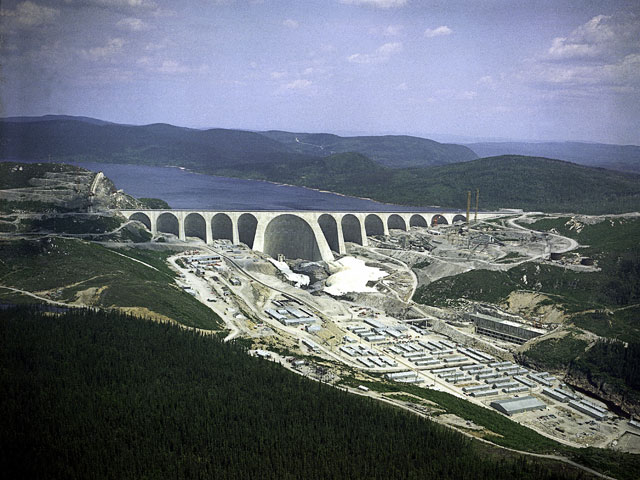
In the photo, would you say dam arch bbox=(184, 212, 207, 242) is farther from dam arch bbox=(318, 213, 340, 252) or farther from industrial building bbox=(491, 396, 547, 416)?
industrial building bbox=(491, 396, 547, 416)

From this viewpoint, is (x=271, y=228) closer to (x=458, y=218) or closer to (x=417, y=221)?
(x=417, y=221)

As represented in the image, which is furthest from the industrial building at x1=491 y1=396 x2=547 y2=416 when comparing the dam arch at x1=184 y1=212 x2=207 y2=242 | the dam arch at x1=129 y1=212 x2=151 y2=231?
the dam arch at x1=129 y1=212 x2=151 y2=231

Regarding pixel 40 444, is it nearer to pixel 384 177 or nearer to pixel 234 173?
pixel 384 177

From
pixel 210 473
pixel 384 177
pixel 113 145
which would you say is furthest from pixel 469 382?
pixel 113 145

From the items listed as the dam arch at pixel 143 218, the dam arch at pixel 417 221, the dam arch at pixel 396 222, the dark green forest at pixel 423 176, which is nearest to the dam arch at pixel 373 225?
the dam arch at pixel 396 222

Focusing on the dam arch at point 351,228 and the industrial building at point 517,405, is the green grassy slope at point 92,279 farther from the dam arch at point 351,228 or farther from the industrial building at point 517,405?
the dam arch at point 351,228

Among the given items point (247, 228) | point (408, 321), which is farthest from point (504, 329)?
point (247, 228)
